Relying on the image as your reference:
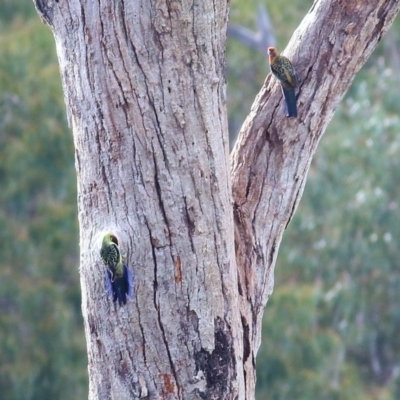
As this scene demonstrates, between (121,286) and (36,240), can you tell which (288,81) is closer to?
(121,286)

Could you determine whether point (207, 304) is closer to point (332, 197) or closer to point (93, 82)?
point (93, 82)

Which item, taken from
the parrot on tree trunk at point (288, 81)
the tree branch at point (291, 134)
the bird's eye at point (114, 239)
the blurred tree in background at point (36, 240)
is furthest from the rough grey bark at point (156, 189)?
the blurred tree in background at point (36, 240)

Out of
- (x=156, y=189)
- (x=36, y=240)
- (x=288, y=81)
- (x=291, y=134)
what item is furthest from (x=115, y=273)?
(x=36, y=240)

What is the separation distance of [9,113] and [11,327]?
270cm

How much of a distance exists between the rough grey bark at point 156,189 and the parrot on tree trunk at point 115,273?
34mm

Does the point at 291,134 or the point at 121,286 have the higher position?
the point at 291,134

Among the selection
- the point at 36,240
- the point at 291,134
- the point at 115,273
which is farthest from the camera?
the point at 36,240

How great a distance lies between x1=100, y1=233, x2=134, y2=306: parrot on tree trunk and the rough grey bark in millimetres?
34

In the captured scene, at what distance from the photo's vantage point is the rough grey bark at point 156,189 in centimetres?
361

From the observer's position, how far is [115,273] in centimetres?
356

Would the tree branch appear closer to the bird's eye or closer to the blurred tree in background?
the bird's eye

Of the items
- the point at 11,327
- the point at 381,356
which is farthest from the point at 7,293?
the point at 381,356

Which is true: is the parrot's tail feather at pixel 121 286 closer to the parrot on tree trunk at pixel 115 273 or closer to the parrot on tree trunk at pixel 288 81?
the parrot on tree trunk at pixel 115 273

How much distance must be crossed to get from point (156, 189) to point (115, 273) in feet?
1.16
